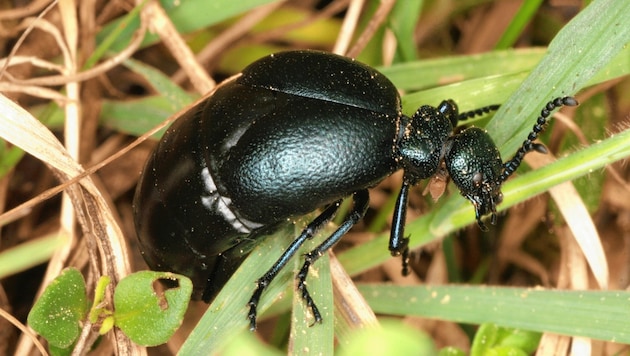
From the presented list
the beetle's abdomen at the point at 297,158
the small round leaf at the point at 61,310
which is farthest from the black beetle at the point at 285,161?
the small round leaf at the point at 61,310

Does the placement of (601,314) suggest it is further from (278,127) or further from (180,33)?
(180,33)

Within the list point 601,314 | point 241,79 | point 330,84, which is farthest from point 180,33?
point 601,314

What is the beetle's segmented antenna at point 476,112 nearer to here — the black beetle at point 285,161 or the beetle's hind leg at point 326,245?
the black beetle at point 285,161

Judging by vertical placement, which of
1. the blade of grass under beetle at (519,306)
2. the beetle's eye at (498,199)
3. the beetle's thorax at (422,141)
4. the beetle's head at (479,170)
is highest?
the beetle's thorax at (422,141)

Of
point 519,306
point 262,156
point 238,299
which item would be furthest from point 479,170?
point 238,299

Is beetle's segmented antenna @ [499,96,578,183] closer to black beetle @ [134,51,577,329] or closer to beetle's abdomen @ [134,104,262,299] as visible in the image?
black beetle @ [134,51,577,329]

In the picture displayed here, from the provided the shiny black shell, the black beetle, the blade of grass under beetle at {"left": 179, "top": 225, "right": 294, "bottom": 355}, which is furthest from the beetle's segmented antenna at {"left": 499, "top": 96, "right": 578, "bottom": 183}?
the blade of grass under beetle at {"left": 179, "top": 225, "right": 294, "bottom": 355}
